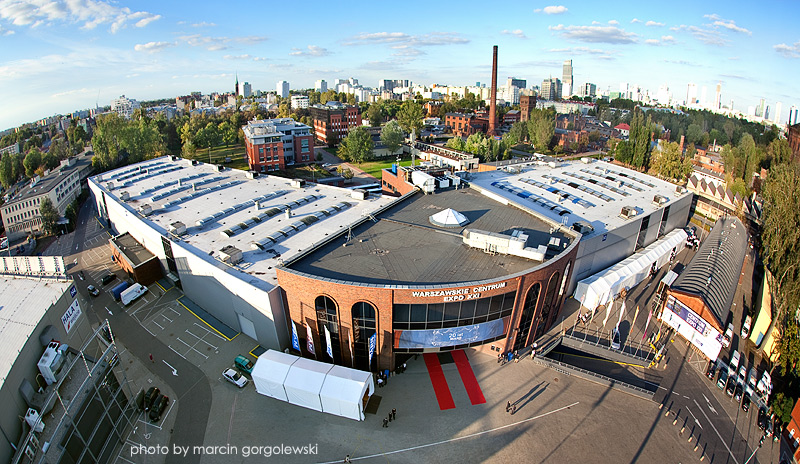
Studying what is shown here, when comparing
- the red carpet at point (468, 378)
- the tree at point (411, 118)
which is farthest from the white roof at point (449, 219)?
the tree at point (411, 118)

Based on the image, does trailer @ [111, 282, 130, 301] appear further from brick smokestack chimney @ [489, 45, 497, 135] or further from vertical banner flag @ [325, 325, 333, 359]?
brick smokestack chimney @ [489, 45, 497, 135]

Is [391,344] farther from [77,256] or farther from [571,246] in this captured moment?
[77,256]

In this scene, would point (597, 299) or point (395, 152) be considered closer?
point (597, 299)

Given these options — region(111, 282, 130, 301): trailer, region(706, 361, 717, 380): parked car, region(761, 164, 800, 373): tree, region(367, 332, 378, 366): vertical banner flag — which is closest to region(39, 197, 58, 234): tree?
region(111, 282, 130, 301): trailer

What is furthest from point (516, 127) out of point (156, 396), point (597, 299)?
point (156, 396)

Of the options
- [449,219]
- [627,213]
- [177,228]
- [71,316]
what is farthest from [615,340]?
[177,228]

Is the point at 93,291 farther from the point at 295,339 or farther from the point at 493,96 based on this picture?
the point at 493,96

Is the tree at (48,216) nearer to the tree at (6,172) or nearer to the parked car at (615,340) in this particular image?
the tree at (6,172)

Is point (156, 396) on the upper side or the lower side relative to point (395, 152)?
lower
